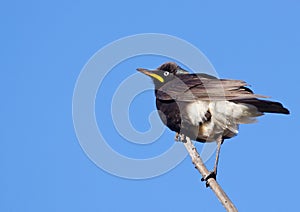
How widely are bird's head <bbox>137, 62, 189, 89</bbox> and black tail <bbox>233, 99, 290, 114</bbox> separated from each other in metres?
1.76

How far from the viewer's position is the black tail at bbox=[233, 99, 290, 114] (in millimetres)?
6892

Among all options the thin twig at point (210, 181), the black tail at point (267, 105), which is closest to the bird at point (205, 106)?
the black tail at point (267, 105)

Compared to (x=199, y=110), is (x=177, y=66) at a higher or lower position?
higher

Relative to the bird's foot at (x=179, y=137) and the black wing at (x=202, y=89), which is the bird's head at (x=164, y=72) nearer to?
the black wing at (x=202, y=89)

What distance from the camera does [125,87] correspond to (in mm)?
8086

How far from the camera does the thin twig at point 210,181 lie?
5.50 meters

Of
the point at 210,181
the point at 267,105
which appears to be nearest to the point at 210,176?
the point at 210,181

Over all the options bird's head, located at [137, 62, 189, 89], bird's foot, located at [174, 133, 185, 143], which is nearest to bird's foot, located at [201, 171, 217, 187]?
A: bird's foot, located at [174, 133, 185, 143]

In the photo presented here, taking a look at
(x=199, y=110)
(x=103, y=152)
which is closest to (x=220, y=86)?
(x=199, y=110)

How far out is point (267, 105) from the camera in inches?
279

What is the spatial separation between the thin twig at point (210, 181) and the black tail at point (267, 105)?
2.94 feet

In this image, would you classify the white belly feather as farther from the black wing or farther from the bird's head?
the bird's head

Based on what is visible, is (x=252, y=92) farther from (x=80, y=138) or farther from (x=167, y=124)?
(x=80, y=138)

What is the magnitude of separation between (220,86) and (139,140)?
1310 mm
